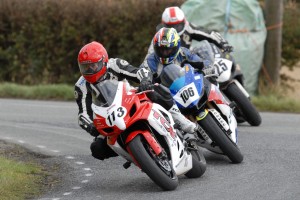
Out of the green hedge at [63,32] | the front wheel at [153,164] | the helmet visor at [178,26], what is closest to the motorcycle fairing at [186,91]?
the front wheel at [153,164]

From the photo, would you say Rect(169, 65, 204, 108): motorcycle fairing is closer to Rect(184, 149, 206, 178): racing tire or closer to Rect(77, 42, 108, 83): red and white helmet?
Rect(184, 149, 206, 178): racing tire

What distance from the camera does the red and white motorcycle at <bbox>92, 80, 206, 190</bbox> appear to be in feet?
32.2

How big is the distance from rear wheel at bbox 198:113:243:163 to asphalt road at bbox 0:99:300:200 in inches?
7.7

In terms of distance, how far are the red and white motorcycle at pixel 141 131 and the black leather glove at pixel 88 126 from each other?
0.70 ft

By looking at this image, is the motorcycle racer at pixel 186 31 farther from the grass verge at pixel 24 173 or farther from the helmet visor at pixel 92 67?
the helmet visor at pixel 92 67

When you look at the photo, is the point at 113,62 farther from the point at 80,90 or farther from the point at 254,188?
the point at 254,188

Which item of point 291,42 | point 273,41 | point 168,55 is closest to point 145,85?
point 168,55

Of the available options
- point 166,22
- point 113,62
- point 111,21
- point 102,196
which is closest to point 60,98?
point 111,21

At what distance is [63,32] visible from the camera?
2206 centimetres

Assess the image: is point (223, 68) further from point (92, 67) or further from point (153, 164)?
point (153, 164)

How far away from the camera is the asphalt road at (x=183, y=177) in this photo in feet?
32.6

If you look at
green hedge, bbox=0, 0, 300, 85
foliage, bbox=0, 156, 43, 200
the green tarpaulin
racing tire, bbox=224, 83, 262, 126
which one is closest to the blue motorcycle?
foliage, bbox=0, 156, 43, 200

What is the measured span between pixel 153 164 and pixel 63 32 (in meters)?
12.6

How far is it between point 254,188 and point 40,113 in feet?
26.3
